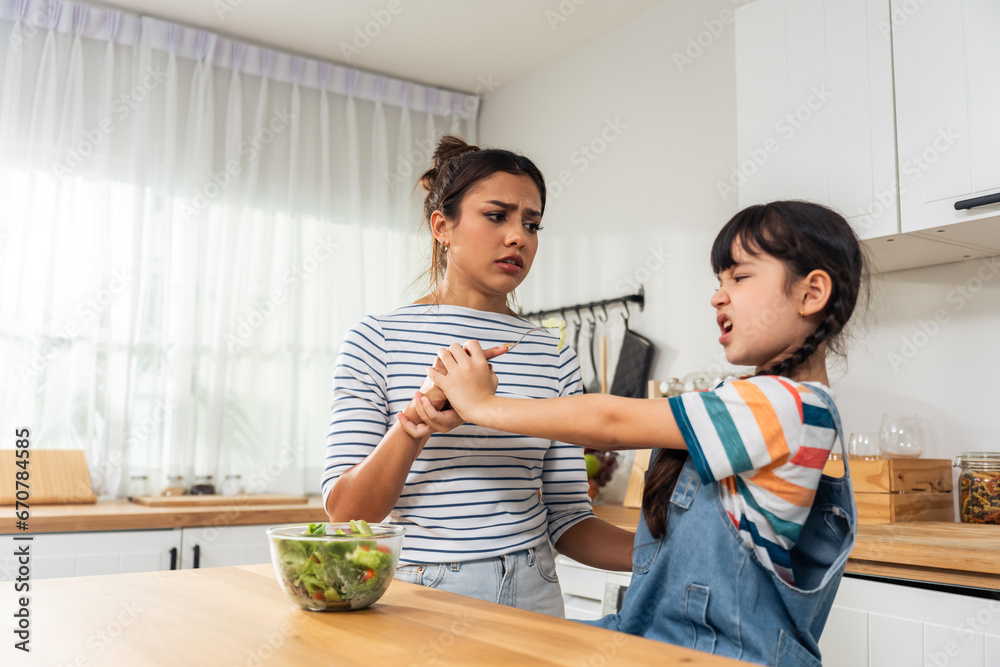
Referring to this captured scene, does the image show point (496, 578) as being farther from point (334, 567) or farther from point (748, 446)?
point (748, 446)

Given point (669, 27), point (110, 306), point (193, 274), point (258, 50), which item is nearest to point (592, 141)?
point (669, 27)

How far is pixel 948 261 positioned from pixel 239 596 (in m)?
1.91

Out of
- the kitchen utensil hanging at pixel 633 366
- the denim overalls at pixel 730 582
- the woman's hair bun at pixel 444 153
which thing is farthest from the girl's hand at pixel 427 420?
the kitchen utensil hanging at pixel 633 366

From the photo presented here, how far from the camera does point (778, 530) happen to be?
0.80 metres

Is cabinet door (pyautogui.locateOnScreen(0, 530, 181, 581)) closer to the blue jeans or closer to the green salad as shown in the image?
the blue jeans

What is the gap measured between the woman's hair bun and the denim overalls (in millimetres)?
693

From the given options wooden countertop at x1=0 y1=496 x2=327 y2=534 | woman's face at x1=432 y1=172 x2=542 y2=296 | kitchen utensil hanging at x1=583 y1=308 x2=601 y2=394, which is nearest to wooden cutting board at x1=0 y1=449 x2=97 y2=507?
wooden countertop at x1=0 y1=496 x2=327 y2=534

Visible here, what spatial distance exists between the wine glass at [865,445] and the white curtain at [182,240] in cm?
212

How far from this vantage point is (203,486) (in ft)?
9.85

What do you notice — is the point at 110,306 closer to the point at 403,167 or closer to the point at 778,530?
the point at 403,167

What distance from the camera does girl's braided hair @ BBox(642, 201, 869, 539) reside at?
901 millimetres

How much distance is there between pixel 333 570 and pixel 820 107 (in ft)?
5.83

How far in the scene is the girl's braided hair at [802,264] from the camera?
35.5 inches

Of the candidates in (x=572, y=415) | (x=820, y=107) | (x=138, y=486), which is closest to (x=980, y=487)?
(x=820, y=107)
